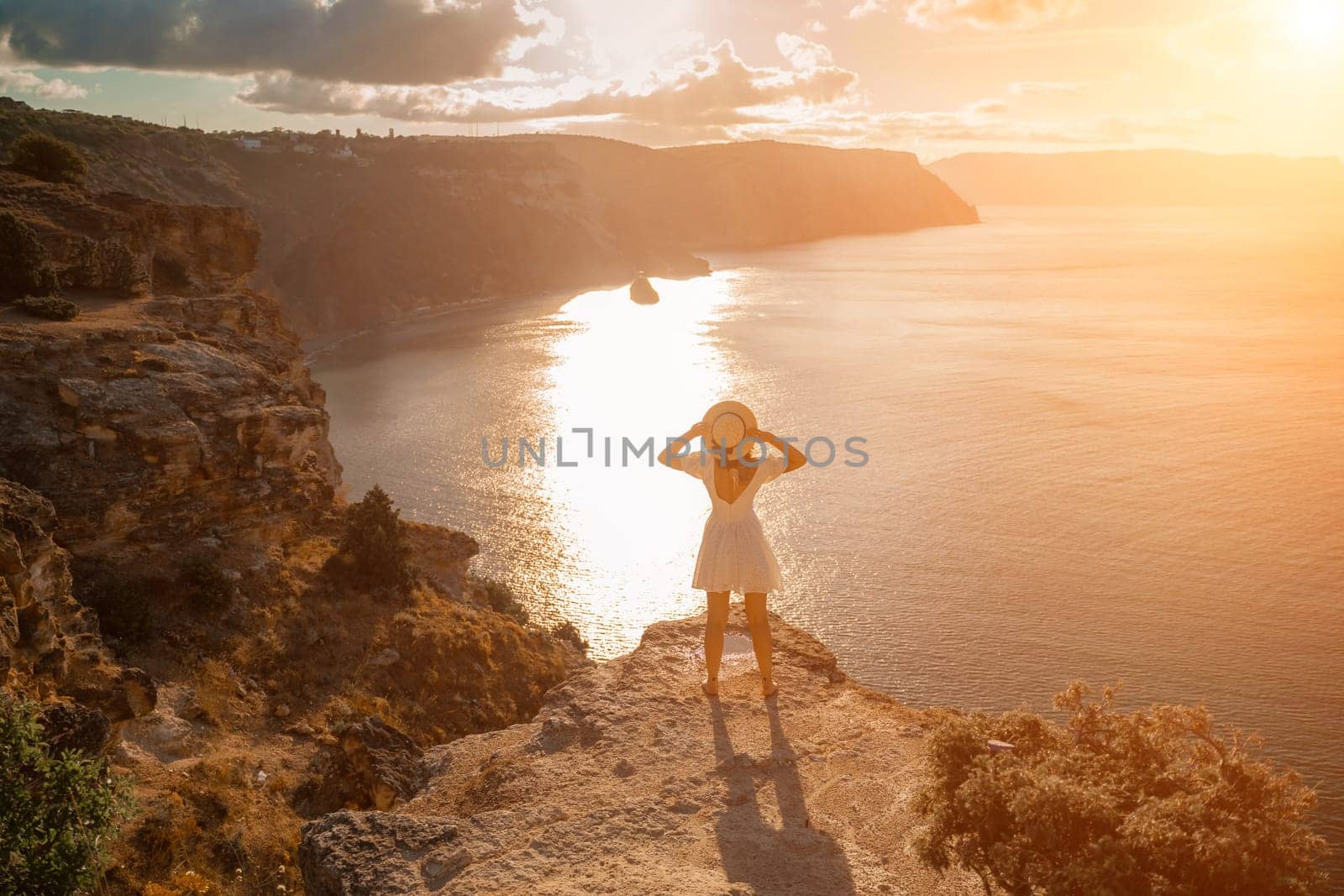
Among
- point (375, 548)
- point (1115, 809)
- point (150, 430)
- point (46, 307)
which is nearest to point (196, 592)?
point (150, 430)

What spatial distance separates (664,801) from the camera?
7.25 metres

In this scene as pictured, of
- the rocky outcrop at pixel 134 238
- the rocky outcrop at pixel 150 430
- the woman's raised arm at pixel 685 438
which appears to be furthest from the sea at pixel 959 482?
the woman's raised arm at pixel 685 438

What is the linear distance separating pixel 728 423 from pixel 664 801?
3.12 meters

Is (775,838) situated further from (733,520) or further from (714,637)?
(733,520)

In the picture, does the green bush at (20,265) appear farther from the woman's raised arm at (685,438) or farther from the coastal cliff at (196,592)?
the woman's raised arm at (685,438)

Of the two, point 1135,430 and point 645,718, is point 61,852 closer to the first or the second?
point 645,718

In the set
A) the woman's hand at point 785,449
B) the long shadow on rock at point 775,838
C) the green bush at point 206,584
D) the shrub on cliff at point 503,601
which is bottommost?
the shrub on cliff at point 503,601

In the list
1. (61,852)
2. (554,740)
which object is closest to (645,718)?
(554,740)

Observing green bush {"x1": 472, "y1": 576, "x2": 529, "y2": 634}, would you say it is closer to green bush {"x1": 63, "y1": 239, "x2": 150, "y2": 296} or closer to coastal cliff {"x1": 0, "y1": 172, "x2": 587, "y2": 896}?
coastal cliff {"x1": 0, "y1": 172, "x2": 587, "y2": 896}

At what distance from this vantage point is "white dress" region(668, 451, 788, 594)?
27.4 feet

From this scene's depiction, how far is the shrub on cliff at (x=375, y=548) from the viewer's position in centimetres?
1830

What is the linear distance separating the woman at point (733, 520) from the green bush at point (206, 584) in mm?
9948

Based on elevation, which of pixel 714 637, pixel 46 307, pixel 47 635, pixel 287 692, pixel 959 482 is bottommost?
pixel 959 482

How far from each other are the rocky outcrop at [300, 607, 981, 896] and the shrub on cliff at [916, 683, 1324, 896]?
2.96 ft
